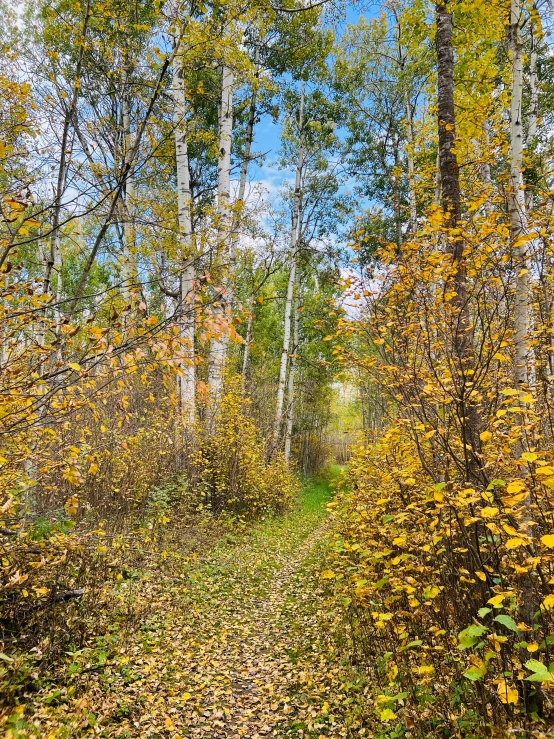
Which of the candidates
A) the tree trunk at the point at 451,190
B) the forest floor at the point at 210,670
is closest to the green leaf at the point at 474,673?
the tree trunk at the point at 451,190

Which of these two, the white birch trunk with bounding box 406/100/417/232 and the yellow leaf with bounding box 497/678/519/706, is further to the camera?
the white birch trunk with bounding box 406/100/417/232

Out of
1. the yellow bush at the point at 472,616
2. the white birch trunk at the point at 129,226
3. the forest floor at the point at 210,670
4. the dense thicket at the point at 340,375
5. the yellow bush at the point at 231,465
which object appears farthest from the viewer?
the yellow bush at the point at 231,465

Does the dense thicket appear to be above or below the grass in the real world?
above

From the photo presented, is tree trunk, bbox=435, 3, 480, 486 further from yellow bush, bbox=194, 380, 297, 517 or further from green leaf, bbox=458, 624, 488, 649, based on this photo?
yellow bush, bbox=194, 380, 297, 517

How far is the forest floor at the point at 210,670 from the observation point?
306 centimetres

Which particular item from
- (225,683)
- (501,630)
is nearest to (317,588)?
(225,683)

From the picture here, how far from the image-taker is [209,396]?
8.59 meters

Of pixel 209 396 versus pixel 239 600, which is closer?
pixel 239 600

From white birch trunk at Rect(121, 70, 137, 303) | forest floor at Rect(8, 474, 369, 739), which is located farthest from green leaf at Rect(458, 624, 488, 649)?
white birch trunk at Rect(121, 70, 137, 303)

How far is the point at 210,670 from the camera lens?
4000 millimetres

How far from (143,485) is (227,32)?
367 inches

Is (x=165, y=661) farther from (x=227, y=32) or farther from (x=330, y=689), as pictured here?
→ (x=227, y=32)

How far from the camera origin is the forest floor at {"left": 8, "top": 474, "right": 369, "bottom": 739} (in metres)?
3.06

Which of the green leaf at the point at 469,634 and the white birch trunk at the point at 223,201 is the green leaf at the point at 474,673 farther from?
the white birch trunk at the point at 223,201
